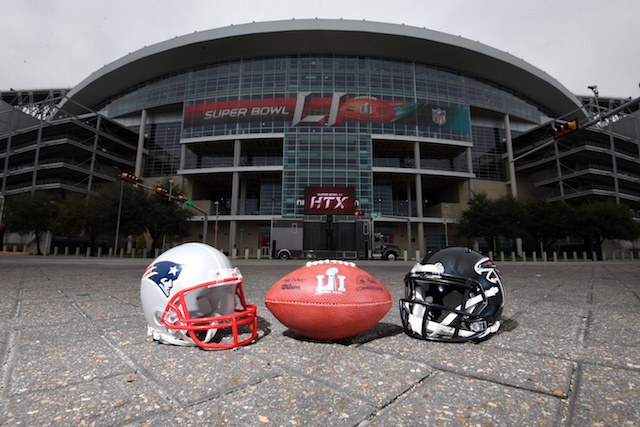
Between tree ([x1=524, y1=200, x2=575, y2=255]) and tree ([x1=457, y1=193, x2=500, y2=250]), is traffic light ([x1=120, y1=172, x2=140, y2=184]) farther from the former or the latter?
tree ([x1=524, y1=200, x2=575, y2=255])

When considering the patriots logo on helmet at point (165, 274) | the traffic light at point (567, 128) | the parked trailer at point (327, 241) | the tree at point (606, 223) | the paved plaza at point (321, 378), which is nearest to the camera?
the paved plaza at point (321, 378)

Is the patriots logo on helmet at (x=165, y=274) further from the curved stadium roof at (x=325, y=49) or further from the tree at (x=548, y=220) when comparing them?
the curved stadium roof at (x=325, y=49)

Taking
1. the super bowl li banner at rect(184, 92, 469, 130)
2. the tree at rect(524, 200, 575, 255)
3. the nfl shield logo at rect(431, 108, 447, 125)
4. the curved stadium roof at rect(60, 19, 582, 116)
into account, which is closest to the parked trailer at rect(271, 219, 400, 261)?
the super bowl li banner at rect(184, 92, 469, 130)

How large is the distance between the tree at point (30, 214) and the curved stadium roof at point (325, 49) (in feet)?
79.3

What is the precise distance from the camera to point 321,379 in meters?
2.14

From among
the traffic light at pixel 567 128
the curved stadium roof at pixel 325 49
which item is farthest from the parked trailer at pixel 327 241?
the curved stadium roof at pixel 325 49

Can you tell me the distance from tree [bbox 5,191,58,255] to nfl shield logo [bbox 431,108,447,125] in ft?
163

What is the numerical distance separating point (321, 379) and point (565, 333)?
294 centimetres

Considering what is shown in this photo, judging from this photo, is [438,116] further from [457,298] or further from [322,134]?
[457,298]

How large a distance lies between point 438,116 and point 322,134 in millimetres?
16895

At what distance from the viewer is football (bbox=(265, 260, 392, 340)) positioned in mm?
2830

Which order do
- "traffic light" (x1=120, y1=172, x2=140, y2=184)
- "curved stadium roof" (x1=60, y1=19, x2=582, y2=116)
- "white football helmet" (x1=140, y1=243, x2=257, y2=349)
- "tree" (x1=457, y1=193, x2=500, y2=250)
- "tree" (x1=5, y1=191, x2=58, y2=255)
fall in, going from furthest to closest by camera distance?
"curved stadium roof" (x1=60, y1=19, x2=582, y2=116) → "tree" (x1=457, y1=193, x2=500, y2=250) → "tree" (x1=5, y1=191, x2=58, y2=255) → "traffic light" (x1=120, y1=172, x2=140, y2=184) → "white football helmet" (x1=140, y1=243, x2=257, y2=349)

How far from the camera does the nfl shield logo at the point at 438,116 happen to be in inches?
1763

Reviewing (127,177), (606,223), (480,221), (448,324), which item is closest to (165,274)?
(448,324)
